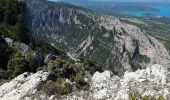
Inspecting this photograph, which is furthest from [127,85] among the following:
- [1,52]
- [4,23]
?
[4,23]

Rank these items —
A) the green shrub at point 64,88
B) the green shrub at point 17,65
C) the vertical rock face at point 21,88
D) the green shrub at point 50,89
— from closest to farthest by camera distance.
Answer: the green shrub at point 64,88 → the green shrub at point 50,89 → the vertical rock face at point 21,88 → the green shrub at point 17,65

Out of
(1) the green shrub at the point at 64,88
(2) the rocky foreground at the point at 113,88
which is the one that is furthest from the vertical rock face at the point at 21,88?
(1) the green shrub at the point at 64,88

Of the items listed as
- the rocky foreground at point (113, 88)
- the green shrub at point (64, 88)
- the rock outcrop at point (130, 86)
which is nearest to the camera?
the rock outcrop at point (130, 86)

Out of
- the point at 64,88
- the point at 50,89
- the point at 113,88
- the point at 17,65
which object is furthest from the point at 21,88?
the point at 17,65

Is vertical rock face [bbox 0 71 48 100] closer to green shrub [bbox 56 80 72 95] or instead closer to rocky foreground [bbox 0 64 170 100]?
rocky foreground [bbox 0 64 170 100]

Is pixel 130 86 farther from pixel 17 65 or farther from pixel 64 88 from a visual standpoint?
pixel 17 65

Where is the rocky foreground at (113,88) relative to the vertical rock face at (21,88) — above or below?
above

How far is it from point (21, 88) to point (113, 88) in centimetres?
886

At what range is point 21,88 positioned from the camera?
3353 centimetres

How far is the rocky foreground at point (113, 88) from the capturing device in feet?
90.0

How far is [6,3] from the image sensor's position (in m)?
123

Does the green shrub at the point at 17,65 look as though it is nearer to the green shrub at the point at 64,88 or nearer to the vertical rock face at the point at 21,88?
the vertical rock face at the point at 21,88

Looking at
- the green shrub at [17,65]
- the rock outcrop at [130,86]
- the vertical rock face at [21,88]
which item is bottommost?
the green shrub at [17,65]

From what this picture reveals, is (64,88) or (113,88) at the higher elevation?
(113,88)
